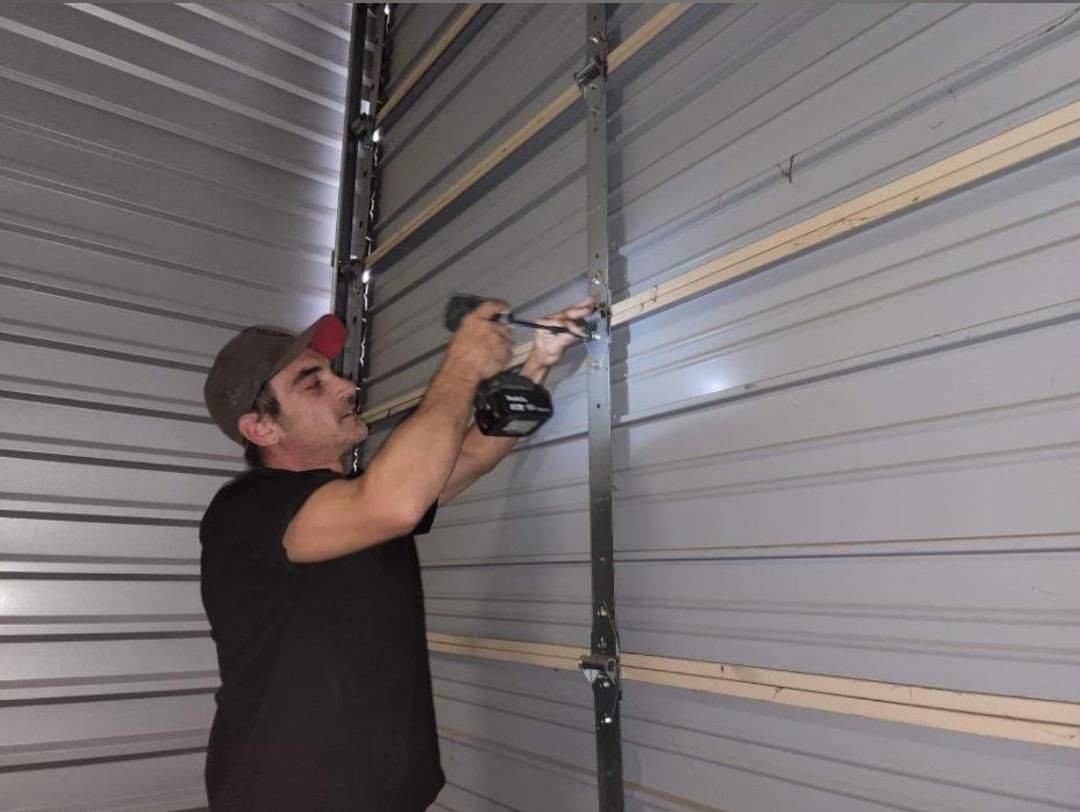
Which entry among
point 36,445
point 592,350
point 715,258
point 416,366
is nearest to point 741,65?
point 715,258

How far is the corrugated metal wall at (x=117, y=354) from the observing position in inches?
117

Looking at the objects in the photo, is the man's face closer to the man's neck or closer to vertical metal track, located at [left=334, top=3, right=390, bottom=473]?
the man's neck

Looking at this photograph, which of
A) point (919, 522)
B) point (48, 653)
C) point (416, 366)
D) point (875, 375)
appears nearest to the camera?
point (919, 522)

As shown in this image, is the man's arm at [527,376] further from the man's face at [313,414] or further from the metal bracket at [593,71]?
the metal bracket at [593,71]

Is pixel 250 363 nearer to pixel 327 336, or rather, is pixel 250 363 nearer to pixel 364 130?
pixel 327 336

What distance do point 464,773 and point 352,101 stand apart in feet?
10.7

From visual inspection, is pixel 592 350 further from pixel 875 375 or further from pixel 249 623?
pixel 249 623

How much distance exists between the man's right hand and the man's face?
1.54ft

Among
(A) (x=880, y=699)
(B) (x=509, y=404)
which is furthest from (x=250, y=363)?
(A) (x=880, y=699)

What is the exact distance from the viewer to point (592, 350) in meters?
2.24

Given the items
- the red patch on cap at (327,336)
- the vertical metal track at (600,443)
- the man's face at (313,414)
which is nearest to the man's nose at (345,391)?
the man's face at (313,414)

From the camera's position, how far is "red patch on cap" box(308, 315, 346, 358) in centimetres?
237

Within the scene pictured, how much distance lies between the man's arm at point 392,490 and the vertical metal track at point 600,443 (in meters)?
0.45

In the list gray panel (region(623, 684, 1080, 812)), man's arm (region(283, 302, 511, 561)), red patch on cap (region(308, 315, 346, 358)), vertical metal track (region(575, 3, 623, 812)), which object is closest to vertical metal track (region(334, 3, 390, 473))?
red patch on cap (region(308, 315, 346, 358))
